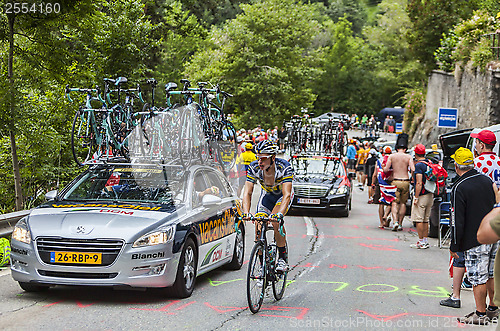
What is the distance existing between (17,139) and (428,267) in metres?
8.48

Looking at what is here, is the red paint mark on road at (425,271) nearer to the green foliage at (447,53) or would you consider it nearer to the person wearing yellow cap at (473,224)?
the person wearing yellow cap at (473,224)

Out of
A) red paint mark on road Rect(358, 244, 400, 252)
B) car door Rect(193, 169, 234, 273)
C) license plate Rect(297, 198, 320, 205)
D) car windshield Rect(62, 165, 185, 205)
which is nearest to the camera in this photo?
car windshield Rect(62, 165, 185, 205)

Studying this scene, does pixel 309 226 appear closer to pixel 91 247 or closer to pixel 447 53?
pixel 91 247

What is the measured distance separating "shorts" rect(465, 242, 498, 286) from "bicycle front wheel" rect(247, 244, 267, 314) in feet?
7.47

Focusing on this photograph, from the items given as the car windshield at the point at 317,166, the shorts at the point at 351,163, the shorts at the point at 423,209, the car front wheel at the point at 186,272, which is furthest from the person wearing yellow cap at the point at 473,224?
the shorts at the point at 351,163

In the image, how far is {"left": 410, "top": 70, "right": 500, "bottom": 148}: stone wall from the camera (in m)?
28.0

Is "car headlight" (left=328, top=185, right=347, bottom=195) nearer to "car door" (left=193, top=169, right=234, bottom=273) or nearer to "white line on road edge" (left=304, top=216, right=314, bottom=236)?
"white line on road edge" (left=304, top=216, right=314, bottom=236)

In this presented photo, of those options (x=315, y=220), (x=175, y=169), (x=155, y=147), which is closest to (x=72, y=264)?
(x=175, y=169)

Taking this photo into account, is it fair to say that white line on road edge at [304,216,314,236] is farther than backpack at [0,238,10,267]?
Yes

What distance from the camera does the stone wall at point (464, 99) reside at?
28.0 metres

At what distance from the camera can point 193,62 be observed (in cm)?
5625

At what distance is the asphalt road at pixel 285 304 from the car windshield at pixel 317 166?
8.51 metres

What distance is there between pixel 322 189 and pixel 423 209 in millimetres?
5546

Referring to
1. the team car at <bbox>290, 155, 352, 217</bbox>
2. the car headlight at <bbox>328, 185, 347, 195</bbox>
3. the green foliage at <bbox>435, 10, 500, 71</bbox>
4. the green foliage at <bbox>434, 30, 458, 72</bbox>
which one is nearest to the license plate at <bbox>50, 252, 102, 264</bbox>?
the team car at <bbox>290, 155, 352, 217</bbox>
